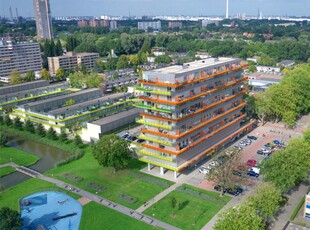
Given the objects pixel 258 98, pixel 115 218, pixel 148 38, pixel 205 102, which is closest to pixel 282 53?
pixel 148 38

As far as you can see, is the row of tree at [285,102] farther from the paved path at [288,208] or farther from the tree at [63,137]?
the tree at [63,137]

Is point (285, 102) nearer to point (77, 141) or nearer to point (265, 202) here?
point (265, 202)

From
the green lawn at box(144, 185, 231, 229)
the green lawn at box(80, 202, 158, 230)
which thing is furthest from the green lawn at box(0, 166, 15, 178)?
the green lawn at box(144, 185, 231, 229)

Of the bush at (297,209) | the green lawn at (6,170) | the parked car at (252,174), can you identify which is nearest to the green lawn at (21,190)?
the green lawn at (6,170)

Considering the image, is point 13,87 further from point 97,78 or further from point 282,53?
point 282,53

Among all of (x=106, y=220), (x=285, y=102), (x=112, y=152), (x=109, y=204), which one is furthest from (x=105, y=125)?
(x=285, y=102)

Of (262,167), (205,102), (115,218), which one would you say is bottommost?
(115,218)

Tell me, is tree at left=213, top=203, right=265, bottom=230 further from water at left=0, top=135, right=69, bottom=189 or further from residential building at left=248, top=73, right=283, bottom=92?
residential building at left=248, top=73, right=283, bottom=92
